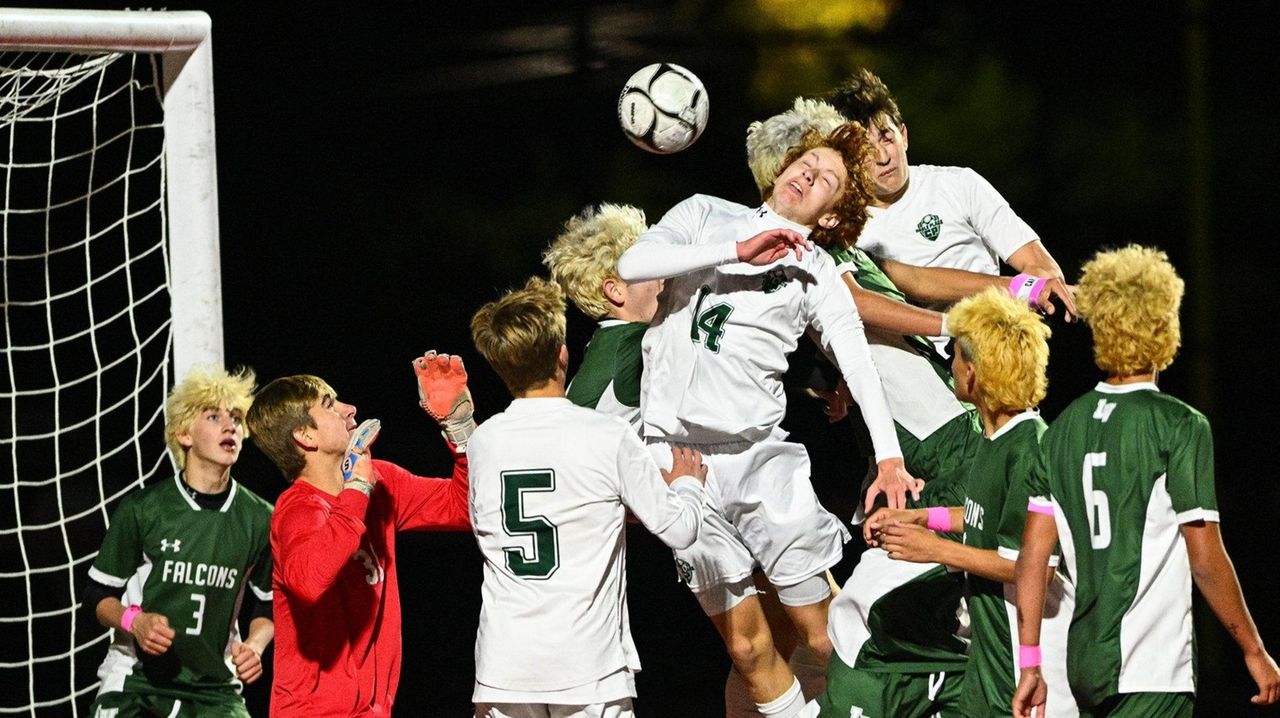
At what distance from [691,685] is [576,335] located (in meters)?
2.59

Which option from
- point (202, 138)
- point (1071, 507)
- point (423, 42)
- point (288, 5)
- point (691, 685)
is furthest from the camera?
point (423, 42)

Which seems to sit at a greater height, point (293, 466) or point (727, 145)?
point (727, 145)

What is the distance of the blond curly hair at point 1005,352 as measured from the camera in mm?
3516

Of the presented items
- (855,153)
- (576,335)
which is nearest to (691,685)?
(576,335)

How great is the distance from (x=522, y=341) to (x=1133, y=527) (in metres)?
1.35

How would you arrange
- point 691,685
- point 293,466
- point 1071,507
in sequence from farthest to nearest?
1. point 691,685
2. point 293,466
3. point 1071,507

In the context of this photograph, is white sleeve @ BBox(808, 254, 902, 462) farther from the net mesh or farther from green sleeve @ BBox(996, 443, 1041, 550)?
the net mesh

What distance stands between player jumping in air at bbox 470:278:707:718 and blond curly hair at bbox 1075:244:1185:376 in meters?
0.95

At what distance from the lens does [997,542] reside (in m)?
3.52

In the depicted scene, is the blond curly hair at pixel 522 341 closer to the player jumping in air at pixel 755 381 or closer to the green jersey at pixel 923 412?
the player jumping in air at pixel 755 381

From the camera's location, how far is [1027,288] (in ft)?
13.6

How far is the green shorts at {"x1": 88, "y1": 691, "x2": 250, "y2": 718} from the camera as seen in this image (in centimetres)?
408

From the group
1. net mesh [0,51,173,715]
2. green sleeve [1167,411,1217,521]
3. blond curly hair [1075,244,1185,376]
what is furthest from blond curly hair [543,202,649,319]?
net mesh [0,51,173,715]

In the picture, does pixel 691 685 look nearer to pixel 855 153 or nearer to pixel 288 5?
pixel 855 153
